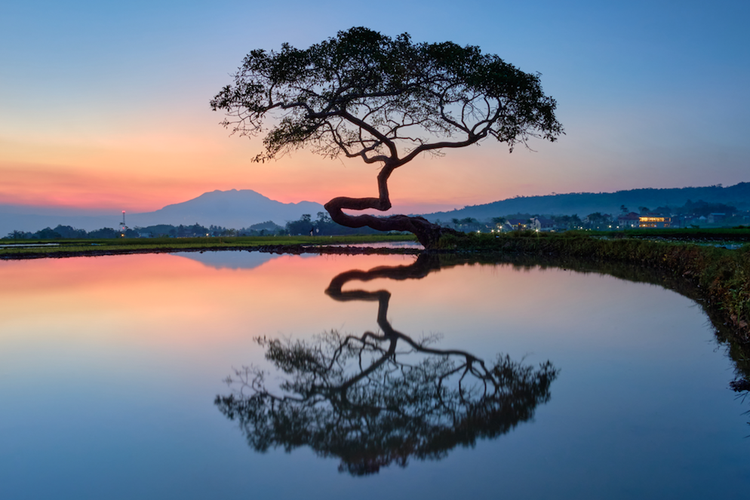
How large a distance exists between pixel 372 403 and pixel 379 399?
0.35 feet

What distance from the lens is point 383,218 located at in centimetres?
2323

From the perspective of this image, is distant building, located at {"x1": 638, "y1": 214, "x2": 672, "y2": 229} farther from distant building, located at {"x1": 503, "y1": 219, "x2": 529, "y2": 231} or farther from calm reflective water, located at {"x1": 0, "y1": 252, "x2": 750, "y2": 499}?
calm reflective water, located at {"x1": 0, "y1": 252, "x2": 750, "y2": 499}

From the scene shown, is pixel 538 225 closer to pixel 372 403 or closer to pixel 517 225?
pixel 517 225

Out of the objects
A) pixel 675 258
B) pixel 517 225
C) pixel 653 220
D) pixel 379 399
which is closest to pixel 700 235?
pixel 517 225

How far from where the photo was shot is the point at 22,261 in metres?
19.4

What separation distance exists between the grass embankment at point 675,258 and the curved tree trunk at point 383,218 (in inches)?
35.9

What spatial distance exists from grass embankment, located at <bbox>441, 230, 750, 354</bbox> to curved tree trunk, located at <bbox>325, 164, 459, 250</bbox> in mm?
911

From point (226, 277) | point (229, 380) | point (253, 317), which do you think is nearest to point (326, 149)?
point (226, 277)

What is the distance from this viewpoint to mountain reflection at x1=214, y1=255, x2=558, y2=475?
3.54m

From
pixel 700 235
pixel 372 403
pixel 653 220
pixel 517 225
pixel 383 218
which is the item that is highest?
pixel 383 218

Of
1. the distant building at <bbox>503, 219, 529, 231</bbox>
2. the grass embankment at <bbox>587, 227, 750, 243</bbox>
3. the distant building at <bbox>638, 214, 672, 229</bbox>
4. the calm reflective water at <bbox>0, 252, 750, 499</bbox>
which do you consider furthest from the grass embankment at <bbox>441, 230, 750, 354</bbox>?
the distant building at <bbox>638, 214, 672, 229</bbox>

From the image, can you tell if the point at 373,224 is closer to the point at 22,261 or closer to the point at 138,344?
the point at 22,261

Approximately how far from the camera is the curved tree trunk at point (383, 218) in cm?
2250

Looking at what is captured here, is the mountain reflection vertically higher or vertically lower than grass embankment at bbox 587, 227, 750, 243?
lower
